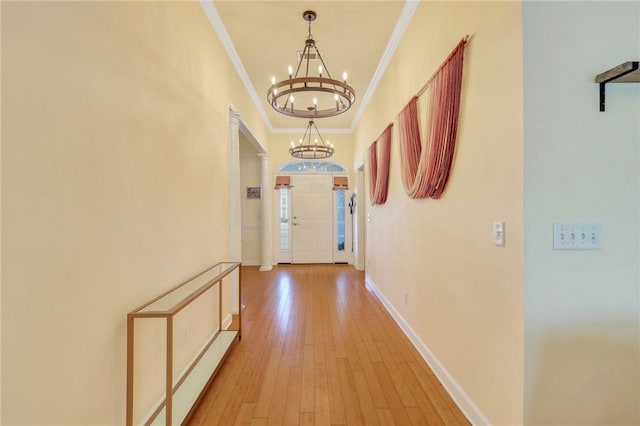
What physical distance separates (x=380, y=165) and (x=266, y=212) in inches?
121

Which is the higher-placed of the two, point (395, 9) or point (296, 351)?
point (395, 9)

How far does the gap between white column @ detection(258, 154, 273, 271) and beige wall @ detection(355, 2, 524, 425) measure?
12.9 feet

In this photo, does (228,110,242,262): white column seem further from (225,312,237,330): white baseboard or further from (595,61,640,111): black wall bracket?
(595,61,640,111): black wall bracket

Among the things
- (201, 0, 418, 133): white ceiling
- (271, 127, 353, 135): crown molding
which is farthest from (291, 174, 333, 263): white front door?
(201, 0, 418, 133): white ceiling

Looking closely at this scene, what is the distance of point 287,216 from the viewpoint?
22.1 ft

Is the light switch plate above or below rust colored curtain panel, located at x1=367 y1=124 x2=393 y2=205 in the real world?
below

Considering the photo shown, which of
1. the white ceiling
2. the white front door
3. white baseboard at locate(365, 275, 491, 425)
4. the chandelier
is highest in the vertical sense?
the white ceiling

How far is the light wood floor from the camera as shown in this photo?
5.76 feet

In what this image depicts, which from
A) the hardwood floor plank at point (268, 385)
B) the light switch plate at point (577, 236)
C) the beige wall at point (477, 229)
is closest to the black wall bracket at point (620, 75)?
the beige wall at point (477, 229)

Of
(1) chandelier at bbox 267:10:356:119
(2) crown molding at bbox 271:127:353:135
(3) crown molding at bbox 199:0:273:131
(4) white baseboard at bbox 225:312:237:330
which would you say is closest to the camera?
(1) chandelier at bbox 267:10:356:119

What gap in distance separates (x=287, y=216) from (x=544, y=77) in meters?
5.78

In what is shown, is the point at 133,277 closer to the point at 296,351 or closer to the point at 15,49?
the point at 15,49

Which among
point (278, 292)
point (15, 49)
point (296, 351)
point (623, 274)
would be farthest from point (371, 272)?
point (15, 49)

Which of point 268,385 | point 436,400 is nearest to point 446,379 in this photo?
point 436,400
